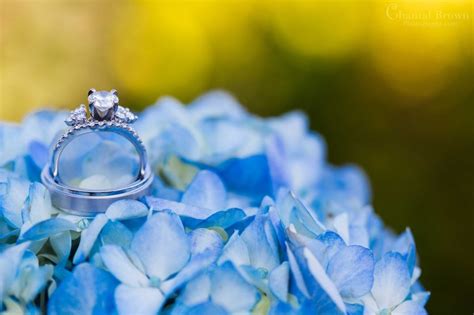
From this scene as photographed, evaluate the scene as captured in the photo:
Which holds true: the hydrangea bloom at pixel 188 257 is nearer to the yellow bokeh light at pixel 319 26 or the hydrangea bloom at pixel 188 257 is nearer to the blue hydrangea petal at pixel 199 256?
the blue hydrangea petal at pixel 199 256

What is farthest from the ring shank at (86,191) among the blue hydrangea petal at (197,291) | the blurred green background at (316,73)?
the blurred green background at (316,73)

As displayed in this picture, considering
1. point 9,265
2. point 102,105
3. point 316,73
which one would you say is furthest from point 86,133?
point 316,73

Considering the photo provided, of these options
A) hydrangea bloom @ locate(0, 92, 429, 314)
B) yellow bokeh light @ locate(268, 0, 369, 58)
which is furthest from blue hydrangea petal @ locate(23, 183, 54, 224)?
yellow bokeh light @ locate(268, 0, 369, 58)

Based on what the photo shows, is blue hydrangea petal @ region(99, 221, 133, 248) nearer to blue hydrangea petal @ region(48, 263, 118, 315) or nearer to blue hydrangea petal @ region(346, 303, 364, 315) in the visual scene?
blue hydrangea petal @ region(48, 263, 118, 315)

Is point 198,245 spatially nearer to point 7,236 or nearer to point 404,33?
point 7,236

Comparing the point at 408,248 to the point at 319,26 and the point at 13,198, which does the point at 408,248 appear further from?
the point at 319,26

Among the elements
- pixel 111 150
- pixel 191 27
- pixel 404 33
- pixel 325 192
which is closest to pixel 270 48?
pixel 191 27
